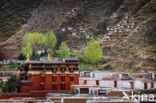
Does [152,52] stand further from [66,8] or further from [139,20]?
[66,8]

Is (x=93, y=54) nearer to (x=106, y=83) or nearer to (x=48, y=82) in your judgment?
(x=106, y=83)

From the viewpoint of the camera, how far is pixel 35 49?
11581 cm

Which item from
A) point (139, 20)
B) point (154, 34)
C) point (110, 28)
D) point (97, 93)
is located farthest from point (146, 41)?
point (97, 93)

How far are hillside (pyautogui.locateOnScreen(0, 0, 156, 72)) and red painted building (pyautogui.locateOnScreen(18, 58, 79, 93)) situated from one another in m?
31.8

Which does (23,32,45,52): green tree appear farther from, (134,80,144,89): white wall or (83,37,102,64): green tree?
(134,80,144,89): white wall

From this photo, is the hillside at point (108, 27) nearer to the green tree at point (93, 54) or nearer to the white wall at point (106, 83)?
the green tree at point (93, 54)

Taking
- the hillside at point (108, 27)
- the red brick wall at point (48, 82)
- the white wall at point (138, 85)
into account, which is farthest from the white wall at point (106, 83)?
the hillside at point (108, 27)

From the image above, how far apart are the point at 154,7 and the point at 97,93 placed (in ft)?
216

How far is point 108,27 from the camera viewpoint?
133 metres

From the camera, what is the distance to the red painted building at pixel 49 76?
72.0 meters

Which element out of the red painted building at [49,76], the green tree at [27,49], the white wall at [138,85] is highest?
the green tree at [27,49]

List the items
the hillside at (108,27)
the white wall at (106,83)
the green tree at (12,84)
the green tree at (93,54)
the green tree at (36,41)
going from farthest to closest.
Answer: the green tree at (36,41)
the hillside at (108,27)
the green tree at (93,54)
the white wall at (106,83)
the green tree at (12,84)

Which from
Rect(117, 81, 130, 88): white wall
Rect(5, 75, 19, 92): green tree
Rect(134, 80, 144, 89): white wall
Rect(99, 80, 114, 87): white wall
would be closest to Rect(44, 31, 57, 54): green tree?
Rect(99, 80, 114, 87): white wall

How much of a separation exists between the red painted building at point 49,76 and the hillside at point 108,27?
31.8 m
